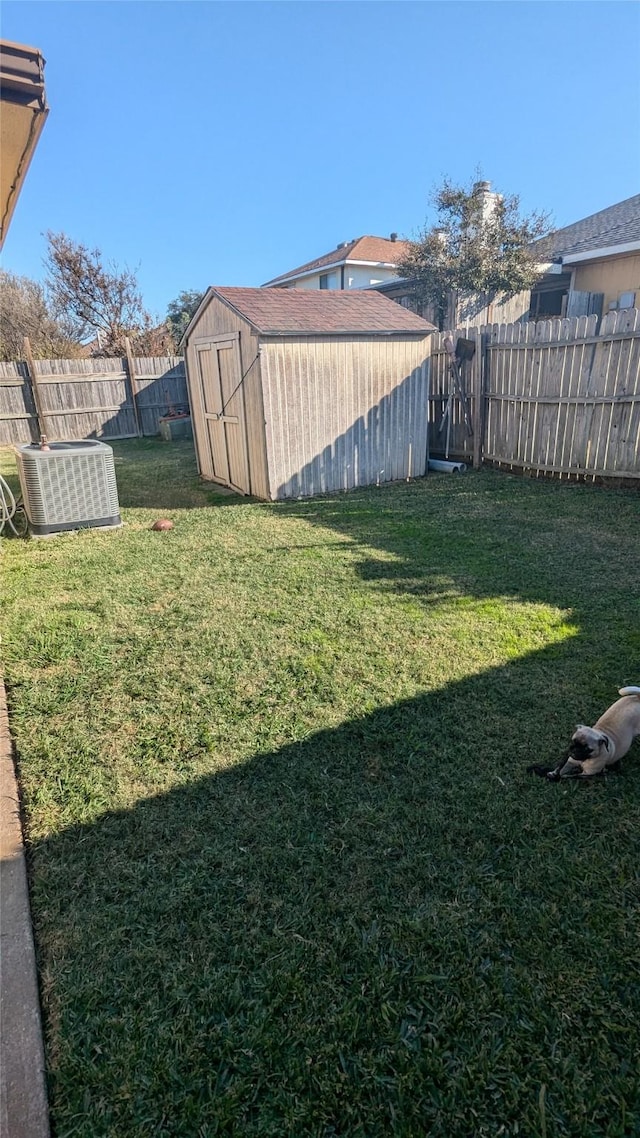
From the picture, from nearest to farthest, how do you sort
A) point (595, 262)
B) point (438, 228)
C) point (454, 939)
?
point (454, 939), point (595, 262), point (438, 228)

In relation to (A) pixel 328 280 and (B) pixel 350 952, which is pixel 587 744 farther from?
(A) pixel 328 280

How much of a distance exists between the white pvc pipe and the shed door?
3252 mm

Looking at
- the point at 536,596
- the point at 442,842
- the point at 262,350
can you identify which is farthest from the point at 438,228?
the point at 442,842

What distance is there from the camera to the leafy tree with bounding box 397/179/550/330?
587 inches

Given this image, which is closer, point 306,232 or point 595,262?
point 595,262

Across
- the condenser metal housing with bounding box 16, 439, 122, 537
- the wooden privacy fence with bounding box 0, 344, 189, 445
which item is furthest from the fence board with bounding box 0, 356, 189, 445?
the condenser metal housing with bounding box 16, 439, 122, 537

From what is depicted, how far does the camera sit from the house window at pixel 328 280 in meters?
23.2

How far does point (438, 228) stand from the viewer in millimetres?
15367

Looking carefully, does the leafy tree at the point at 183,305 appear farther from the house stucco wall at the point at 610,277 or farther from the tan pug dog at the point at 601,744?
the tan pug dog at the point at 601,744

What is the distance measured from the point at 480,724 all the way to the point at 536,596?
1688 millimetres

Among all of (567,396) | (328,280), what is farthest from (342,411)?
(328,280)

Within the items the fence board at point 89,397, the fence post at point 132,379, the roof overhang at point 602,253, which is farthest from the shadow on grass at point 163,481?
the roof overhang at point 602,253

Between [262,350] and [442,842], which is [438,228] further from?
[442,842]

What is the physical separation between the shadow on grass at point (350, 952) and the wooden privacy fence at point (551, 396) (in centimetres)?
574
